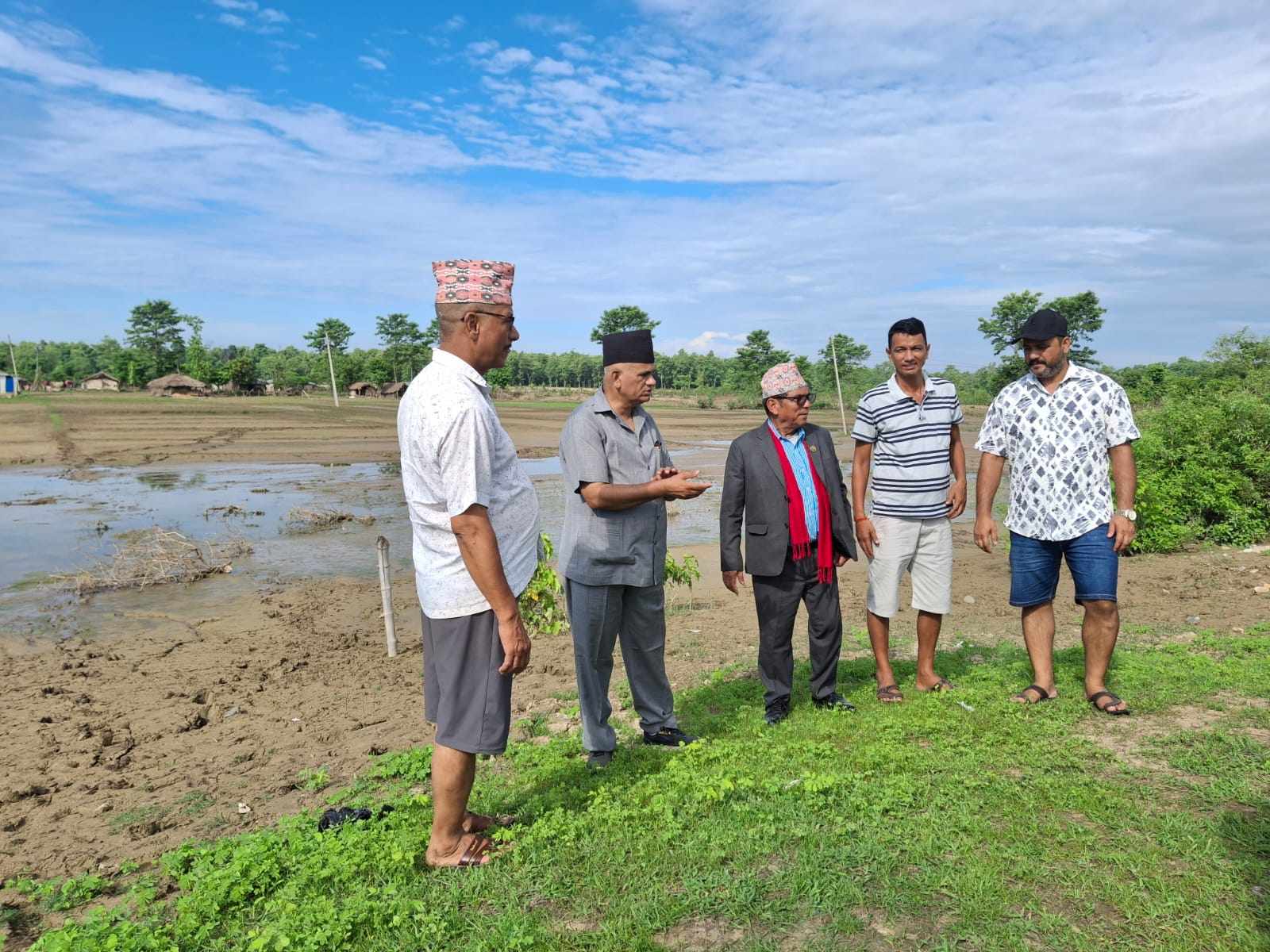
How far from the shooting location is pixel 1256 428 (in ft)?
33.8

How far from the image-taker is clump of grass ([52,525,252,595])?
10797 millimetres

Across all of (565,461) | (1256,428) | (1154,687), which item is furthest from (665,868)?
(1256,428)

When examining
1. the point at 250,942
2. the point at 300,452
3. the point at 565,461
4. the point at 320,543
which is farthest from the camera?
the point at 300,452

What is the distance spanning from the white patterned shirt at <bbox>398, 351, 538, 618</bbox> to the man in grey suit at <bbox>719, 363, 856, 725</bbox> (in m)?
1.79

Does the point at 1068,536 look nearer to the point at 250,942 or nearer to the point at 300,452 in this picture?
the point at 250,942

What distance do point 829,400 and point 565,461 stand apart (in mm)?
64165

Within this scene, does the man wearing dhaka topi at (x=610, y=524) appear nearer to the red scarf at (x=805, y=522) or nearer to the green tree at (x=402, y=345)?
the red scarf at (x=805, y=522)

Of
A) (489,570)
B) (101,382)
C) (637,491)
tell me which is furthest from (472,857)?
(101,382)

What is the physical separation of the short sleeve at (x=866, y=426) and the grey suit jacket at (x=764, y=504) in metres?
0.36

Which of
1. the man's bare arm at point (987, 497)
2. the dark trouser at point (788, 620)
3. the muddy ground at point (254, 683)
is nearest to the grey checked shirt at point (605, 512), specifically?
the dark trouser at point (788, 620)

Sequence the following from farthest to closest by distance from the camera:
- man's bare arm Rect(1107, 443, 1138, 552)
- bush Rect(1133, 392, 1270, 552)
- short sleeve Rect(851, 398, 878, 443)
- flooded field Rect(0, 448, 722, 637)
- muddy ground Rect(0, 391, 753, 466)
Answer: muddy ground Rect(0, 391, 753, 466), flooded field Rect(0, 448, 722, 637), bush Rect(1133, 392, 1270, 552), short sleeve Rect(851, 398, 878, 443), man's bare arm Rect(1107, 443, 1138, 552)

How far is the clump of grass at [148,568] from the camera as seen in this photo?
35.4 ft

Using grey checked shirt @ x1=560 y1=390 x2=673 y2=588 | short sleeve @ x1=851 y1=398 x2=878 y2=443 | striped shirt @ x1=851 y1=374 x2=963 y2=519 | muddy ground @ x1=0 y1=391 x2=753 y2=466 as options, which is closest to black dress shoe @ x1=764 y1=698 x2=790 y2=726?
grey checked shirt @ x1=560 y1=390 x2=673 y2=588

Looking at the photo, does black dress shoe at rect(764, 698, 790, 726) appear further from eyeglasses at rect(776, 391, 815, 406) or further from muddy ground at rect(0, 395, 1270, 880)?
eyeglasses at rect(776, 391, 815, 406)
